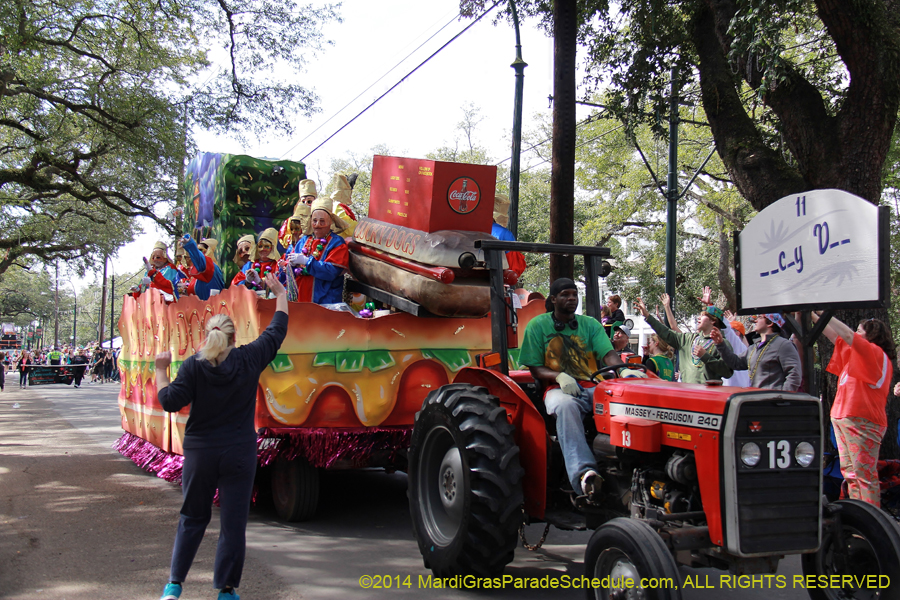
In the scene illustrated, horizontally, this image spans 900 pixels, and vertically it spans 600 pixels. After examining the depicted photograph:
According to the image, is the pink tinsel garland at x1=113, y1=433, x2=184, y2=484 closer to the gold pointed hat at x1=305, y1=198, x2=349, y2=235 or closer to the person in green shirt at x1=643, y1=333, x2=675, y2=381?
the gold pointed hat at x1=305, y1=198, x2=349, y2=235

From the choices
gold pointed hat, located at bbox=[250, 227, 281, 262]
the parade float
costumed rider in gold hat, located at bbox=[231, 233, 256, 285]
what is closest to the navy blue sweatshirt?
the parade float

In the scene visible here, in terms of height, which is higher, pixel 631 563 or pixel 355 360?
pixel 355 360

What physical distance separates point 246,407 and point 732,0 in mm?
8170

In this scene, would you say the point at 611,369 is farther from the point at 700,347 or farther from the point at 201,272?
the point at 201,272

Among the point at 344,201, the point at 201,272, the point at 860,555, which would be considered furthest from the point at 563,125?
the point at 860,555

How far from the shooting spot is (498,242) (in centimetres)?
492

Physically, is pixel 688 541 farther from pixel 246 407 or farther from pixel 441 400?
pixel 246 407

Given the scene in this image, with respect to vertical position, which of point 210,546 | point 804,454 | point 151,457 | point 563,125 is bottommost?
point 210,546

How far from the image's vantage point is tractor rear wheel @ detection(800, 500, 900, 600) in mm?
3576

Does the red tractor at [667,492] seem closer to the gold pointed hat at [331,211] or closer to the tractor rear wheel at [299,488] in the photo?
the tractor rear wheel at [299,488]

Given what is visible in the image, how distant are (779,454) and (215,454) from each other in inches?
121

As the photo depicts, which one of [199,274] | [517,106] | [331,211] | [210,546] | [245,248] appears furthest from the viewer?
[517,106]

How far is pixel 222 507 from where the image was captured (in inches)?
162

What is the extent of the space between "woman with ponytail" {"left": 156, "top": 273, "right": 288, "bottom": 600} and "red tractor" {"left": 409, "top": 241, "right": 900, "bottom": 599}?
133 cm
